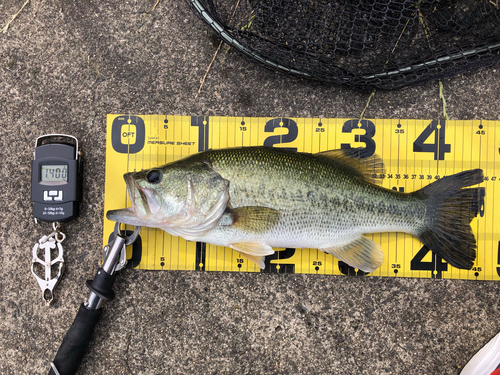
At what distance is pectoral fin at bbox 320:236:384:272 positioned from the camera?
7.51ft

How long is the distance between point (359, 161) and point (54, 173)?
94.7 inches

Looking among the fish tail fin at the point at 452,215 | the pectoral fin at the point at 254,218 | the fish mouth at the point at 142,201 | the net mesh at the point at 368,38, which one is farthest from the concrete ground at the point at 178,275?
the fish mouth at the point at 142,201

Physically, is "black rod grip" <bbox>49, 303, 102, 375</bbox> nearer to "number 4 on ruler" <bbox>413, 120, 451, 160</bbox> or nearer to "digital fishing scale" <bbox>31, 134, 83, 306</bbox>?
"digital fishing scale" <bbox>31, 134, 83, 306</bbox>

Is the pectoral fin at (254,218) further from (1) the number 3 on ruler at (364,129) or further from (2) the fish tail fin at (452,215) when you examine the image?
(2) the fish tail fin at (452,215)

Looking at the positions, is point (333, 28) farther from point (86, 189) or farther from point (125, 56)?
point (86, 189)

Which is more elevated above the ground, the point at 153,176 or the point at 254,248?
the point at 153,176

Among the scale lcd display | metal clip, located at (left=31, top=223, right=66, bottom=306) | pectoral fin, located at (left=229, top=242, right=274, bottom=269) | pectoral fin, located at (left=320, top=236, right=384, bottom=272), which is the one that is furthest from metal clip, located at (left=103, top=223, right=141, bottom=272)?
pectoral fin, located at (left=320, top=236, right=384, bottom=272)

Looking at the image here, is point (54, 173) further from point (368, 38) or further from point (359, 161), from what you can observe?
point (368, 38)

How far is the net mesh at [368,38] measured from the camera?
7.50ft

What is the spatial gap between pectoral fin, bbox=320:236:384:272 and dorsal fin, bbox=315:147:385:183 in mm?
495

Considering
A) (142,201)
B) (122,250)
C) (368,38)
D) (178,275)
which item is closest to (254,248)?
(178,275)

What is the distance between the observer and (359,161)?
234cm

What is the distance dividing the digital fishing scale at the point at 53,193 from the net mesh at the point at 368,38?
1560 millimetres

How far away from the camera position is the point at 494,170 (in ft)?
8.04
